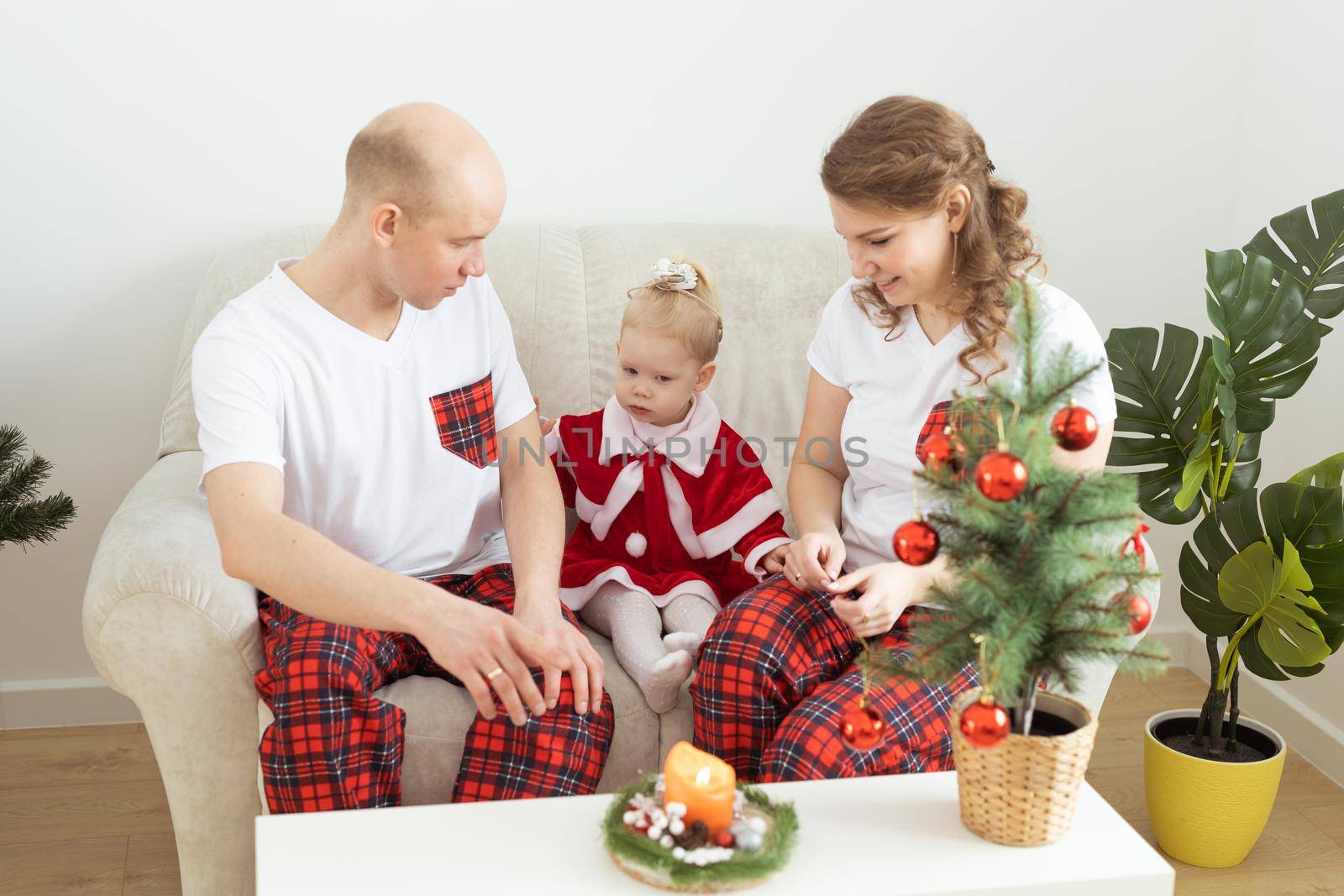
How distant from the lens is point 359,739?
155 centimetres

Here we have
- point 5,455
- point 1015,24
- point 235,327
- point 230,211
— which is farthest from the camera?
point 1015,24

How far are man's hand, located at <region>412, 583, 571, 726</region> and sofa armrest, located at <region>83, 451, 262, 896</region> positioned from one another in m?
0.31

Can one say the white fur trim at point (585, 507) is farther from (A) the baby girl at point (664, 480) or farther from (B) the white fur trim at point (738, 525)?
(B) the white fur trim at point (738, 525)

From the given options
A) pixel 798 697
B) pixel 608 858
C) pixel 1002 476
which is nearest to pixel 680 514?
pixel 798 697

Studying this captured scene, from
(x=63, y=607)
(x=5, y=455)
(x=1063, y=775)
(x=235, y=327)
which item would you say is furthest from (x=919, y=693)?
(x=63, y=607)

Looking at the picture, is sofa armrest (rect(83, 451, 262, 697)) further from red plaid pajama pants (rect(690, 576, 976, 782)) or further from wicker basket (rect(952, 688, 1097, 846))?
wicker basket (rect(952, 688, 1097, 846))

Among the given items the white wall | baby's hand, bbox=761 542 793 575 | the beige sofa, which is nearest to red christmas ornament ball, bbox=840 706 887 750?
the beige sofa

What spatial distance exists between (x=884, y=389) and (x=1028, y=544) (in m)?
0.72

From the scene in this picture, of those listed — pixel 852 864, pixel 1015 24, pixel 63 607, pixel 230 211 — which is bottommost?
pixel 63 607

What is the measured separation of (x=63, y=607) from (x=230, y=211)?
89 cm

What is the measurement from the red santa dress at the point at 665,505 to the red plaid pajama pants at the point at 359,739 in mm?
386

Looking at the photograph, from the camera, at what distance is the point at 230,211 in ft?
7.75

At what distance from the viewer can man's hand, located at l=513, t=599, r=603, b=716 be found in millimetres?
1528

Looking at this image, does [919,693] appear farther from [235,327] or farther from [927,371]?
[235,327]
